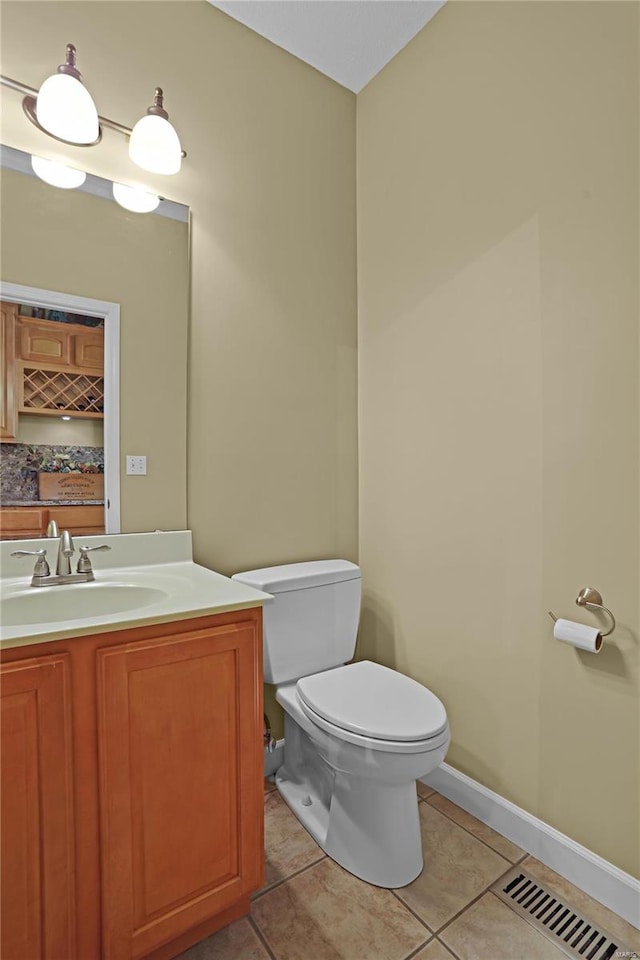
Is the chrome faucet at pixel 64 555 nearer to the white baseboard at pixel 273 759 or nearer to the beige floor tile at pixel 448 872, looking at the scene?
the white baseboard at pixel 273 759

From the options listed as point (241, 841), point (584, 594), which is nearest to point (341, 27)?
point (584, 594)

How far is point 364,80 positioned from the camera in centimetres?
209

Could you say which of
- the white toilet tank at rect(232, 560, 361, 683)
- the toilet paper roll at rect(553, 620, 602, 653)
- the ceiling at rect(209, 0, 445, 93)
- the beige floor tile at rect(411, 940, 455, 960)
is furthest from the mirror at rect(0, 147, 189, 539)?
the beige floor tile at rect(411, 940, 455, 960)

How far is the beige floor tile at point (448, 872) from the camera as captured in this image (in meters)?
1.33

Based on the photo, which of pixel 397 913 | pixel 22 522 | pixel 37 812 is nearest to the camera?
pixel 37 812

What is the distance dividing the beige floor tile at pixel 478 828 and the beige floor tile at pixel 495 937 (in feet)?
0.67

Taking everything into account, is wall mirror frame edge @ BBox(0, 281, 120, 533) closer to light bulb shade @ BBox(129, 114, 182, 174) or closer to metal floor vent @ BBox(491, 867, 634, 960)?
light bulb shade @ BBox(129, 114, 182, 174)

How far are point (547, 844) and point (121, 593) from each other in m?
1.41

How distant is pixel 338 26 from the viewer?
6.04ft

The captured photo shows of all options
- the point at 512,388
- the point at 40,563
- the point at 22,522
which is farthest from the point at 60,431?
the point at 512,388

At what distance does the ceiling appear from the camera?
5.79 feet

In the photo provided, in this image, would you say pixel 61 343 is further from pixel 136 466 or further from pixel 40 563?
pixel 40 563

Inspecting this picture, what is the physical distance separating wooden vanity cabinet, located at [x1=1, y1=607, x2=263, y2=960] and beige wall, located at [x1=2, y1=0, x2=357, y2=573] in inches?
24.9

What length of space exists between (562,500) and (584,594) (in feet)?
0.87
